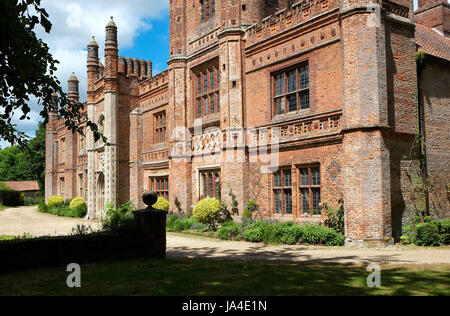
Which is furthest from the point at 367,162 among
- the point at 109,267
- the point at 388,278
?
the point at 109,267

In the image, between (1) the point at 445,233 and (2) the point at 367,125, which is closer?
(2) the point at 367,125

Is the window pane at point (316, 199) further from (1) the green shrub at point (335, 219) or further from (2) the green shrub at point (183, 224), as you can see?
(2) the green shrub at point (183, 224)

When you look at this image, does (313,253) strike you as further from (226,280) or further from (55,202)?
(55,202)

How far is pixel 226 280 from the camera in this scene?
7535 millimetres

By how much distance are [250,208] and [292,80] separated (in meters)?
5.47

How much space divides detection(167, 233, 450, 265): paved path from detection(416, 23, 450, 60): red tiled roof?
8239mm

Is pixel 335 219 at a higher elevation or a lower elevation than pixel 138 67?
lower

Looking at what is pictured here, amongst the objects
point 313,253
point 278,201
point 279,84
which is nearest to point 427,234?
point 313,253

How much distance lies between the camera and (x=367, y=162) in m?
12.5

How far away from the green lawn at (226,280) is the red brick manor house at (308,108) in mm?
4647

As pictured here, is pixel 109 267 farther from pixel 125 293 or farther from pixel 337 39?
pixel 337 39

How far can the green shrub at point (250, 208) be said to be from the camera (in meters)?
16.7

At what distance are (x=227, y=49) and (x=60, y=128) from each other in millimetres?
29455

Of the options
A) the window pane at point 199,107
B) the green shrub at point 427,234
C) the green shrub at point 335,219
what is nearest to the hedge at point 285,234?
the green shrub at point 335,219
